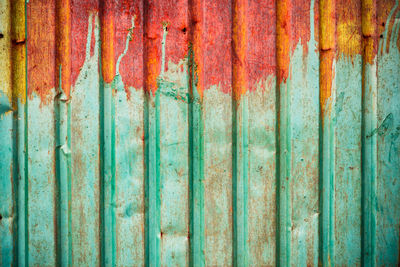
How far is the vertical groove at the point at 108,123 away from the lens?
1.43 metres

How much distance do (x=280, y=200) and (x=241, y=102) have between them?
23.3 inches

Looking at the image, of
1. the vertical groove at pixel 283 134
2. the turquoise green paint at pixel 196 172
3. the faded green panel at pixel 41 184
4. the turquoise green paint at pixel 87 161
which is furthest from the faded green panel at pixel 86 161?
the vertical groove at pixel 283 134

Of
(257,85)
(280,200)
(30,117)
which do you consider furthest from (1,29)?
(280,200)

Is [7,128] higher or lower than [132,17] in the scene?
lower

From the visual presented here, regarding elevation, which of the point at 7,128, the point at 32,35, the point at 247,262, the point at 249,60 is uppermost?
the point at 32,35

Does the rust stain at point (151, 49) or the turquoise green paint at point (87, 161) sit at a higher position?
the rust stain at point (151, 49)

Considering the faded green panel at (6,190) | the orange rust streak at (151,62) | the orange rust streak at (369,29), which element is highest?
the orange rust streak at (369,29)

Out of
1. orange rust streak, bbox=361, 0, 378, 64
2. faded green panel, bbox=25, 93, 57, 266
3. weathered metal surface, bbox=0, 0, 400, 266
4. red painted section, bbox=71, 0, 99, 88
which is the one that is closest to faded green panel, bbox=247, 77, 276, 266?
weathered metal surface, bbox=0, 0, 400, 266

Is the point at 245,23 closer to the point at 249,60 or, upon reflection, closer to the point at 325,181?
the point at 249,60

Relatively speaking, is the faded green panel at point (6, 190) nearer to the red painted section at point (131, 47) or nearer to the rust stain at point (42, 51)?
the rust stain at point (42, 51)

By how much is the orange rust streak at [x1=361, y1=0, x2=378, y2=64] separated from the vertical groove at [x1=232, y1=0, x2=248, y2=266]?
0.69 m

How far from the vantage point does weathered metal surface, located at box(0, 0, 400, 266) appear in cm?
142

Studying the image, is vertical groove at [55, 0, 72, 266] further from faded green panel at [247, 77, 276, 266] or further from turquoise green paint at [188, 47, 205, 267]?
faded green panel at [247, 77, 276, 266]

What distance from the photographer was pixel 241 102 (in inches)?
56.5
